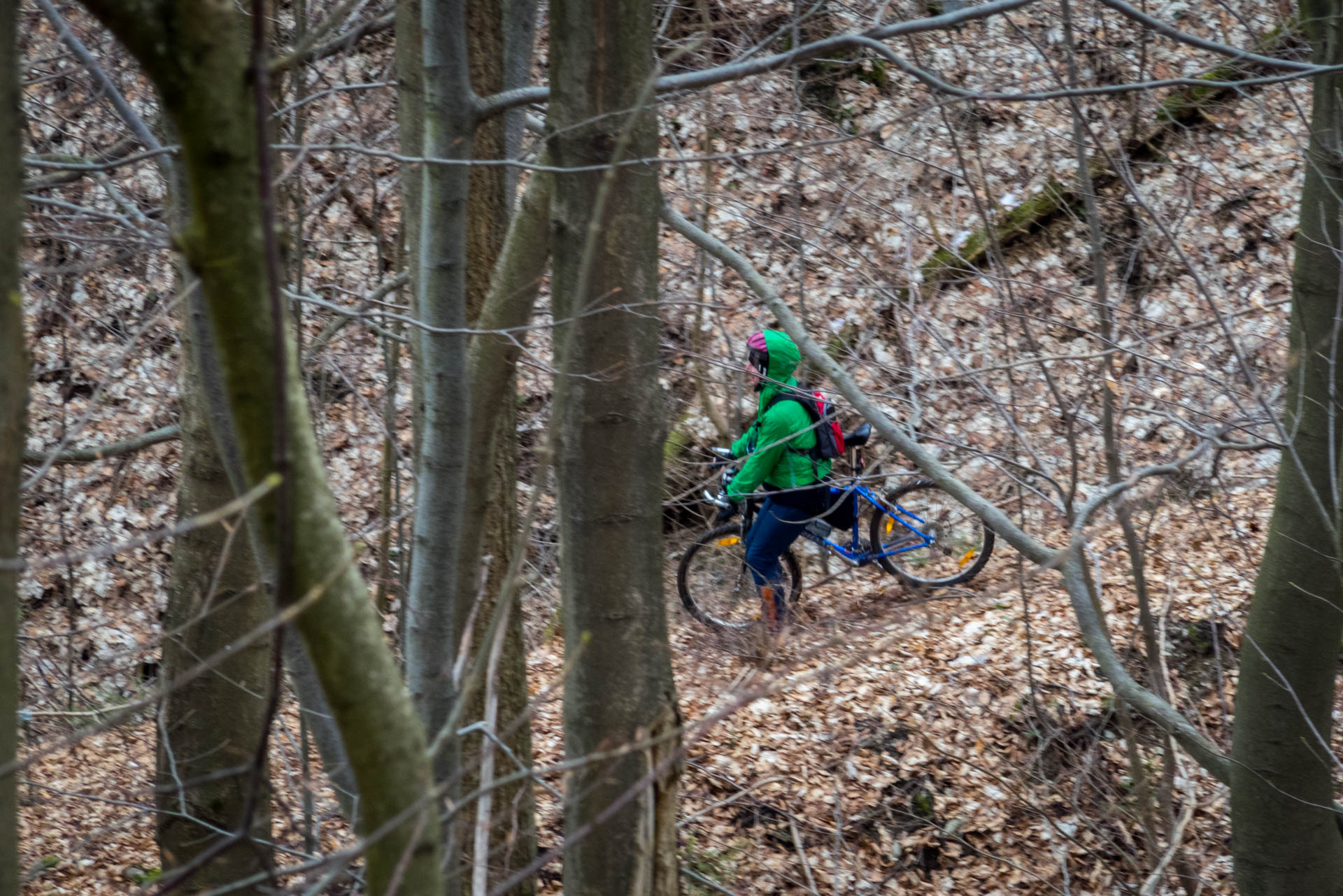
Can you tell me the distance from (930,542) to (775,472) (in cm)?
148

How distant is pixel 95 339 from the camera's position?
8.12m

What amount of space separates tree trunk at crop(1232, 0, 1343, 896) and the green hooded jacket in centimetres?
276

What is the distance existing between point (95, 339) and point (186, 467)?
481 centimetres

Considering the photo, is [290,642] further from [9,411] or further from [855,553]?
[855,553]

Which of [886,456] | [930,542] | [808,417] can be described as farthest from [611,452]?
[930,542]

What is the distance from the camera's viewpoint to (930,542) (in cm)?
715

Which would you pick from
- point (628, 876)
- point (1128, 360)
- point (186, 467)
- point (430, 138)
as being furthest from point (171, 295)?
point (1128, 360)

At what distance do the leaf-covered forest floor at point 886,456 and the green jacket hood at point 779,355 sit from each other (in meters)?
0.42

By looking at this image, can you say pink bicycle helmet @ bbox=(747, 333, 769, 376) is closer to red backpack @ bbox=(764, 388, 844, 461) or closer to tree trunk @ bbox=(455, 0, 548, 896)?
red backpack @ bbox=(764, 388, 844, 461)

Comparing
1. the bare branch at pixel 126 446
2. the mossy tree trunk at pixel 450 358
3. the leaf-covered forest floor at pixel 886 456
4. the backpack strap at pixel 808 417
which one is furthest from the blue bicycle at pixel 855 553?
the bare branch at pixel 126 446

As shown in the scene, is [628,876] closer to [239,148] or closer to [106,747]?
[239,148]

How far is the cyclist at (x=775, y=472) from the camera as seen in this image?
5754mm

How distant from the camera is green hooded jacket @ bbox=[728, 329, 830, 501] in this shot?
5750mm

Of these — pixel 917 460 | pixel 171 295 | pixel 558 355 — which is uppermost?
pixel 171 295
